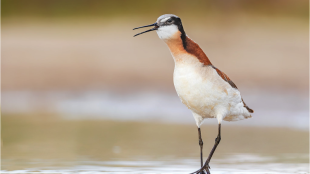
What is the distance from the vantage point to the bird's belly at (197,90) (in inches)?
246

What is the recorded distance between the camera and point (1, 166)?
7.01 meters

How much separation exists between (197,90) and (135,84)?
9774 millimetres

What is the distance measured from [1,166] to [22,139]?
254 centimetres

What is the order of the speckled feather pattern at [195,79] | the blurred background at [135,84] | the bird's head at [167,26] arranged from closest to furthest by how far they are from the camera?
the bird's head at [167,26] → the speckled feather pattern at [195,79] → the blurred background at [135,84]

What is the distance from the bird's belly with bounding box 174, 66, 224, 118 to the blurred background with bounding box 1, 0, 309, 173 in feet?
3.33

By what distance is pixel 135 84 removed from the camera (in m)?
16.0

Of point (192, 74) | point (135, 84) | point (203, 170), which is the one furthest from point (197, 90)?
point (135, 84)

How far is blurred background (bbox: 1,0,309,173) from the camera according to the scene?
27.3ft

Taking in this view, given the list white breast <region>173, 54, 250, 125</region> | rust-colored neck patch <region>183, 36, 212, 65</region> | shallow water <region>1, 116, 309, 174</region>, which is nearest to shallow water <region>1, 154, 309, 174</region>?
shallow water <region>1, 116, 309, 174</region>

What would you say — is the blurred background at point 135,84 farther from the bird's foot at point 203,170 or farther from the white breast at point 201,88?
the white breast at point 201,88

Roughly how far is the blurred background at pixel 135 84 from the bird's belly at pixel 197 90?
102 centimetres

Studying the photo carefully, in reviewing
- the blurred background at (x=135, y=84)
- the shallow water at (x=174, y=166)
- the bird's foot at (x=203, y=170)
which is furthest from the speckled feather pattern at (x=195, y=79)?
the blurred background at (x=135, y=84)

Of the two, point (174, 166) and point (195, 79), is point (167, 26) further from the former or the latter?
point (174, 166)

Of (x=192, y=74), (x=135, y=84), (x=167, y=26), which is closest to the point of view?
(x=167, y=26)
